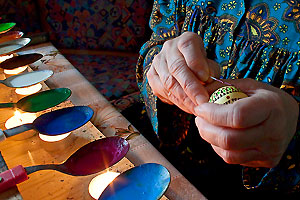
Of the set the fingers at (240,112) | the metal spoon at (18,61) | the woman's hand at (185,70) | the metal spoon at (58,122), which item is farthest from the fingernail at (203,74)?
the metal spoon at (18,61)

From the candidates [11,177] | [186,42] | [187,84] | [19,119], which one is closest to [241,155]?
[187,84]

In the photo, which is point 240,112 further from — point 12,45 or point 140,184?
point 12,45

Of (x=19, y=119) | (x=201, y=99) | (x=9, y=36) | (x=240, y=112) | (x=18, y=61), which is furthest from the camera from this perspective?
(x=9, y=36)

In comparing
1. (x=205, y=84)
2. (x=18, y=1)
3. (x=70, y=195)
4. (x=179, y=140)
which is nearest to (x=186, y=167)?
(x=179, y=140)

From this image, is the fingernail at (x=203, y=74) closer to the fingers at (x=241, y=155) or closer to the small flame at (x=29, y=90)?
the fingers at (x=241, y=155)

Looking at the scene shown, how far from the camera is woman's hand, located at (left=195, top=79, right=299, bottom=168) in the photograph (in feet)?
1.43

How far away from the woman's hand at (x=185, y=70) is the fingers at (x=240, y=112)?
0.08 metres

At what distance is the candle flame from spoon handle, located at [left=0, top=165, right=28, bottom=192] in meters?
0.11

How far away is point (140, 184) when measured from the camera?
460mm

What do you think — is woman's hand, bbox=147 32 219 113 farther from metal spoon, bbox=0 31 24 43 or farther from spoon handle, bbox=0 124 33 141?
metal spoon, bbox=0 31 24 43

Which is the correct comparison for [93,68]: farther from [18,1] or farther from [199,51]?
[199,51]

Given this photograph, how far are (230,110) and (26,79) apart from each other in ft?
1.73

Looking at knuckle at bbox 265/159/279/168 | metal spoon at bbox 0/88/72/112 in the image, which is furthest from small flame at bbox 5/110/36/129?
knuckle at bbox 265/159/279/168

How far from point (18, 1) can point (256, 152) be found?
1.81 meters
